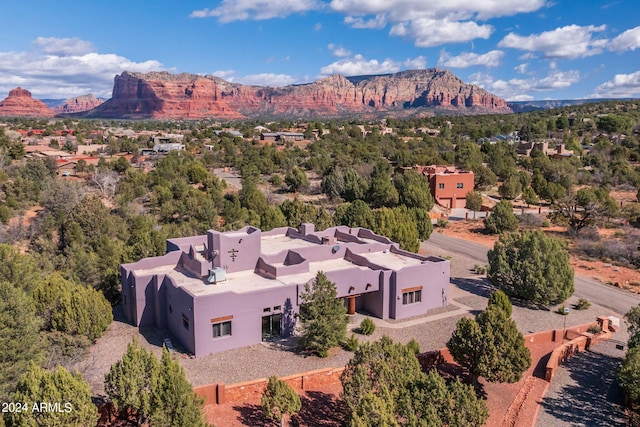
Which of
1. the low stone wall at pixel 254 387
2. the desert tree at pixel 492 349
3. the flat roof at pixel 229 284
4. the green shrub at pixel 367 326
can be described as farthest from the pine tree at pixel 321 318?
the desert tree at pixel 492 349

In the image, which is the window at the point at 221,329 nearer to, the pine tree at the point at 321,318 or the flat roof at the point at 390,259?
the pine tree at the point at 321,318

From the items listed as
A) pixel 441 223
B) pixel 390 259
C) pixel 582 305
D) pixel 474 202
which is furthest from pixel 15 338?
pixel 474 202

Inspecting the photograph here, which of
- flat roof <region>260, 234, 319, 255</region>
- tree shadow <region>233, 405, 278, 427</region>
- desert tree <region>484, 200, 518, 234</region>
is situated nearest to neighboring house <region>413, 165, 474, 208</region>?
desert tree <region>484, 200, 518, 234</region>

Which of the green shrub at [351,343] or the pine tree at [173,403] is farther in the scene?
the green shrub at [351,343]

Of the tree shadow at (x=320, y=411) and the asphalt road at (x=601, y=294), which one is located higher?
the asphalt road at (x=601, y=294)

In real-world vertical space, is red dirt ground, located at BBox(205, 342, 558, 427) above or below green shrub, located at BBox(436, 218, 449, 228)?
below

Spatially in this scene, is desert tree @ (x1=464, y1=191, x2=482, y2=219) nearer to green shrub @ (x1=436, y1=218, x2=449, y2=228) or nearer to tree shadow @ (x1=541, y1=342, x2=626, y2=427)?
green shrub @ (x1=436, y1=218, x2=449, y2=228)

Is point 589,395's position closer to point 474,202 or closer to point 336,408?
point 336,408
